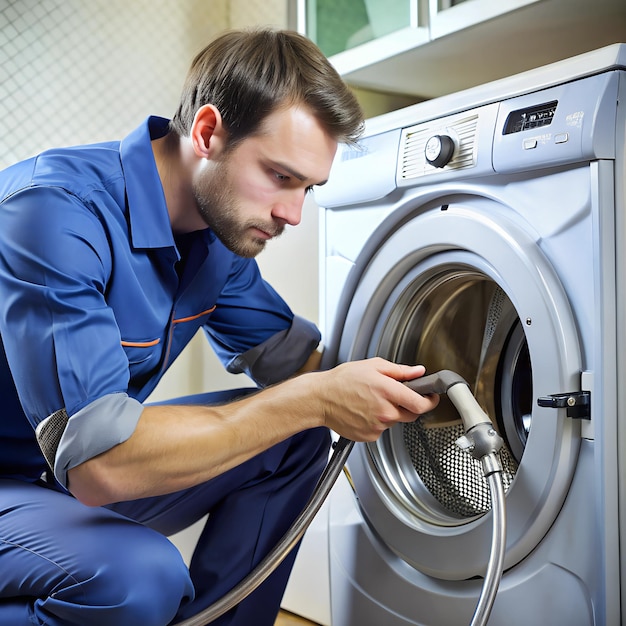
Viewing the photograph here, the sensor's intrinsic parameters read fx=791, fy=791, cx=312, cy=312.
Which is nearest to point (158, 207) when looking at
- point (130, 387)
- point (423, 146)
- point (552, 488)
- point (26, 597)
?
point (130, 387)

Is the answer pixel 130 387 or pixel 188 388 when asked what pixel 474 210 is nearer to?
pixel 130 387

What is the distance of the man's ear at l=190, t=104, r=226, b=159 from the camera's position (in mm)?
1070

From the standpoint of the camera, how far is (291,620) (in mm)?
1563

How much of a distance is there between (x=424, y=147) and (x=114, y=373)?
0.55 m

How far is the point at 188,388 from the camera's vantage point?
6.81ft

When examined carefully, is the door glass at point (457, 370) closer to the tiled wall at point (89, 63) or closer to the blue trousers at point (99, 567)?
the blue trousers at point (99, 567)

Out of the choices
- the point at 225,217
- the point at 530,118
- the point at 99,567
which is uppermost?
the point at 530,118

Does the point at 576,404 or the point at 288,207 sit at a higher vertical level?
the point at 288,207

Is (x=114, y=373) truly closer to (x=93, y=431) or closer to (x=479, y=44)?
(x=93, y=431)

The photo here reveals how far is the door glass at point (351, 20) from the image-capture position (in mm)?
1393

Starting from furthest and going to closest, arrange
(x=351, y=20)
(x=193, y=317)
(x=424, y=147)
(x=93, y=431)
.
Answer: (x=351, y=20), (x=193, y=317), (x=424, y=147), (x=93, y=431)

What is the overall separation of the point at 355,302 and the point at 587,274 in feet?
1.46

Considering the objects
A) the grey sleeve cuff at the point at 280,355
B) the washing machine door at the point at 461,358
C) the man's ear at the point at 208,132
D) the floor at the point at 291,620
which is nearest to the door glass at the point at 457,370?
the washing machine door at the point at 461,358

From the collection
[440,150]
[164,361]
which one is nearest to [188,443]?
[164,361]
